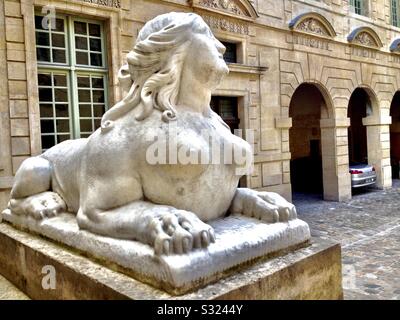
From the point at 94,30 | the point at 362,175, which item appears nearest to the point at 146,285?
the point at 94,30

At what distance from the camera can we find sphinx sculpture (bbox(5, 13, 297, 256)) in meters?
2.05

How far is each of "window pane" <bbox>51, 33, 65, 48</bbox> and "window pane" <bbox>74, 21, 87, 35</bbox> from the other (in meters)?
0.29

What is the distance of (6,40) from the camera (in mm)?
5797

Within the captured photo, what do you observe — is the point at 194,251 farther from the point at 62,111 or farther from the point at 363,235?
the point at 363,235

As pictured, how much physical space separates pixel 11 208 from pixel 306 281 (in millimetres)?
2288

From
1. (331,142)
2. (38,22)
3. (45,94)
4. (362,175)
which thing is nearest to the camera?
(38,22)

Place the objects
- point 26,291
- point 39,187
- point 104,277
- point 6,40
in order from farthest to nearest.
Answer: point 6,40
point 39,187
point 26,291
point 104,277

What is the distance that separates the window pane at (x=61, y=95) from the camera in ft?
21.2

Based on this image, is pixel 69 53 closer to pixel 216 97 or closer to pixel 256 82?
pixel 216 97

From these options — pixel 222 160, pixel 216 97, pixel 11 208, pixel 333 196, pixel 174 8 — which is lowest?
pixel 333 196

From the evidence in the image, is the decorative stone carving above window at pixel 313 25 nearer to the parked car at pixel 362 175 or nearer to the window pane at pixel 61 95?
the parked car at pixel 362 175

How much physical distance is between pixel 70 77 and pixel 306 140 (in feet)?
34.2

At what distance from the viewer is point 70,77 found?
6.57 m

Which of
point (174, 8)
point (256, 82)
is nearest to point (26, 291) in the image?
point (174, 8)
